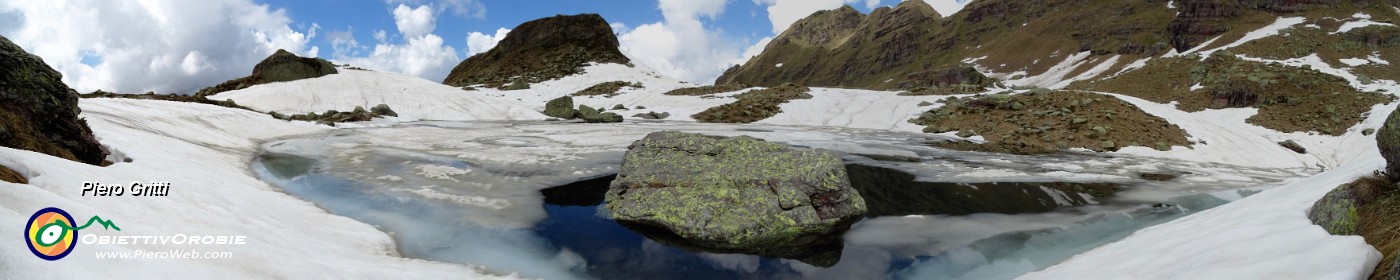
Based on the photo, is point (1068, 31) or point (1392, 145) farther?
point (1068, 31)

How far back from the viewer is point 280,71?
4088cm

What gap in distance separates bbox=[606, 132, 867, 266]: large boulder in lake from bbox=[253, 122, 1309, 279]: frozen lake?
1.13 ft

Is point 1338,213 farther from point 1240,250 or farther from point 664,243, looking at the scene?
point 664,243

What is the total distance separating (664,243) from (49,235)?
20.2 ft

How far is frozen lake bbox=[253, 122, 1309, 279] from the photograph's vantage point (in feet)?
25.1

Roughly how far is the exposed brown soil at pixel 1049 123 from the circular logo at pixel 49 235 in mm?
23155

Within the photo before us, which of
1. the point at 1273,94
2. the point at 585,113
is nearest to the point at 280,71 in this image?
the point at 585,113

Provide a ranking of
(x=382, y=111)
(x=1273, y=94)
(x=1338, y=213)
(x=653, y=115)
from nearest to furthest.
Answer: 1. (x=1338, y=213)
2. (x=382, y=111)
3. (x=1273, y=94)
4. (x=653, y=115)

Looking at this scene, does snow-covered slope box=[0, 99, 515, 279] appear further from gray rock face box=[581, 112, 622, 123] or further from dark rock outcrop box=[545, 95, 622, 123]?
dark rock outcrop box=[545, 95, 622, 123]

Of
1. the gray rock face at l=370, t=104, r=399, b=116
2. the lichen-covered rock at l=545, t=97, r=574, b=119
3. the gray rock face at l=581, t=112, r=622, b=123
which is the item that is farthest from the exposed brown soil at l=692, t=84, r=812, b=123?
the gray rock face at l=370, t=104, r=399, b=116

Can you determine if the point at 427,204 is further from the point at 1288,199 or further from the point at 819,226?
the point at 1288,199

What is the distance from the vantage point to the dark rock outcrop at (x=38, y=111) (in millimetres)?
7660

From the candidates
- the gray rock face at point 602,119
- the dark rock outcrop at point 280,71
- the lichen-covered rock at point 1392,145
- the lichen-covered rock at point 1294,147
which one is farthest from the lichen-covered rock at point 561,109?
the lichen-covered rock at point 1294,147

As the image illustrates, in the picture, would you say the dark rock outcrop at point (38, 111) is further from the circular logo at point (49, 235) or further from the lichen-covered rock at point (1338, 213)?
the lichen-covered rock at point (1338, 213)
